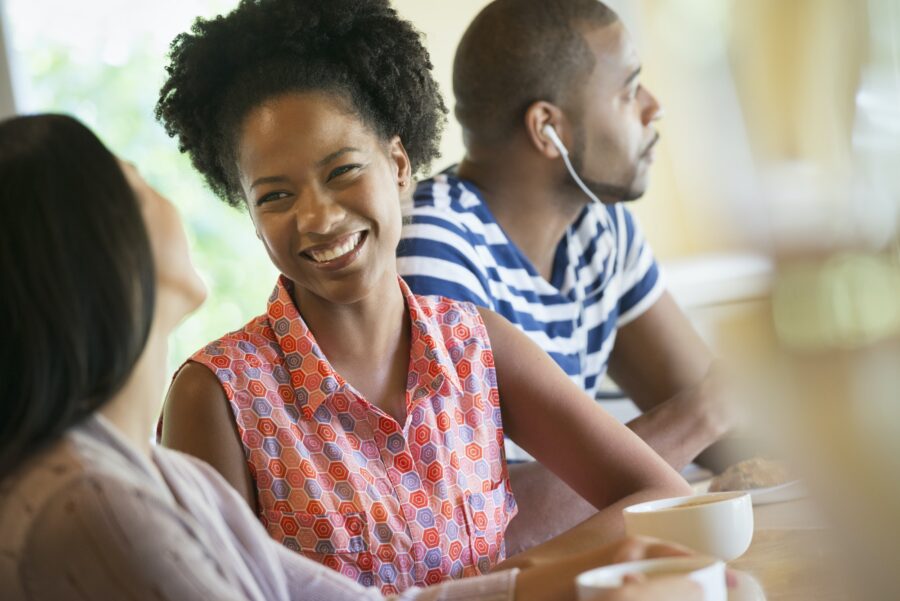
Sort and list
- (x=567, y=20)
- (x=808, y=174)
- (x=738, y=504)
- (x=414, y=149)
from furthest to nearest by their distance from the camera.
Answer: (x=567, y=20), (x=414, y=149), (x=738, y=504), (x=808, y=174)

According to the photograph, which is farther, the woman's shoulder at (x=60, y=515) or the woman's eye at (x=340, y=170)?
the woman's eye at (x=340, y=170)

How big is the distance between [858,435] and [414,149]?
127cm

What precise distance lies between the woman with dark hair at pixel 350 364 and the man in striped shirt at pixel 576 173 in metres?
0.60

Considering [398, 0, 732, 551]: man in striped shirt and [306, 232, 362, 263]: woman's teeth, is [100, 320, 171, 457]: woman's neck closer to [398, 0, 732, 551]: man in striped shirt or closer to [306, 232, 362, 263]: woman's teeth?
[306, 232, 362, 263]: woman's teeth

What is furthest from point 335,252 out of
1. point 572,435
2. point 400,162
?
point 572,435

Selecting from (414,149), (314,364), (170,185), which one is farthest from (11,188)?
(170,185)

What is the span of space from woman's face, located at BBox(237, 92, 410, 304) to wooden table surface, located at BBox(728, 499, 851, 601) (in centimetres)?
53

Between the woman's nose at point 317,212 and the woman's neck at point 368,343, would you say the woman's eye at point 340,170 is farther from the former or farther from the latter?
the woman's neck at point 368,343

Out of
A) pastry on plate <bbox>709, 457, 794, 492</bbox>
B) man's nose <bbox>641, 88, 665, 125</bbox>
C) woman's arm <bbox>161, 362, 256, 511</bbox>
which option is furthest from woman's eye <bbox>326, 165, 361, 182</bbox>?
man's nose <bbox>641, 88, 665, 125</bbox>

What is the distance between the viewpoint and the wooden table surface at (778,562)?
972mm

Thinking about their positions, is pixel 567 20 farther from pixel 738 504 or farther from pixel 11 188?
pixel 11 188

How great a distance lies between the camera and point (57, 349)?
0.79m

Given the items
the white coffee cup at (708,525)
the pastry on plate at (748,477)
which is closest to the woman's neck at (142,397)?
the white coffee cup at (708,525)

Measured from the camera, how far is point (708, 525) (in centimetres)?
104
